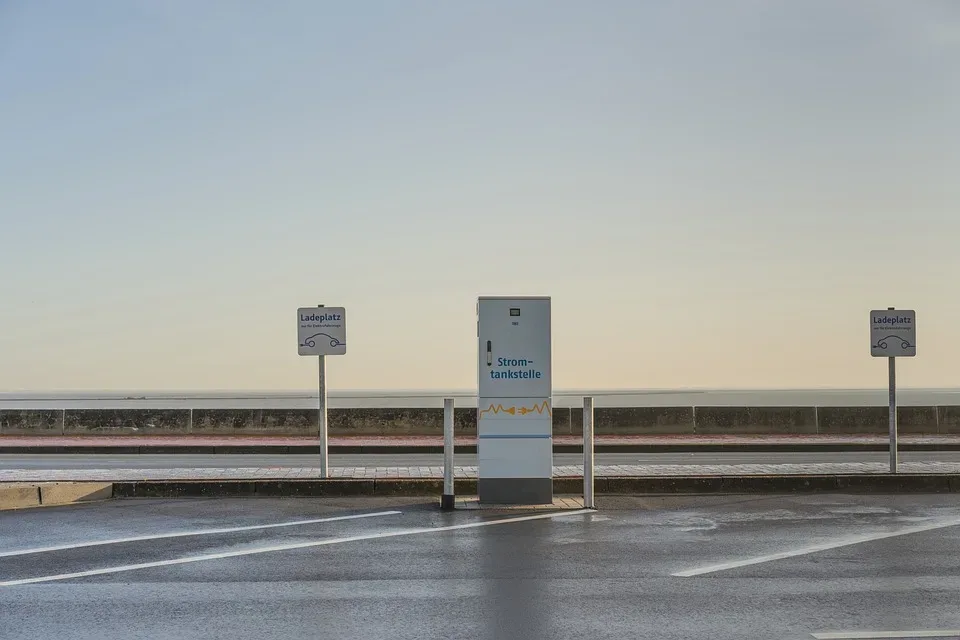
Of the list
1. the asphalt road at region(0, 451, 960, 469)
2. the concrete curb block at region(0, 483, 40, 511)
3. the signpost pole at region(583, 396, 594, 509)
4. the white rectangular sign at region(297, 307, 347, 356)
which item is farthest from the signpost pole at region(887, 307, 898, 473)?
the concrete curb block at region(0, 483, 40, 511)

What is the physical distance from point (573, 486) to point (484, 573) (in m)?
5.38

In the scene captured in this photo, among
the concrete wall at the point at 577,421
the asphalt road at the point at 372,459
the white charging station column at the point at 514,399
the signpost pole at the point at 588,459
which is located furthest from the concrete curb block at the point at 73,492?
the concrete wall at the point at 577,421

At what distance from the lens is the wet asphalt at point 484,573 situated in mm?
6688

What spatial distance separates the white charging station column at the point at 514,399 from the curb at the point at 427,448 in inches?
423

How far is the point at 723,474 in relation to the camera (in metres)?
14.5

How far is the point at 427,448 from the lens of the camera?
23.1 meters

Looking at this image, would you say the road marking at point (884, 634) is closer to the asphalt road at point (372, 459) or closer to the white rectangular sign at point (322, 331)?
the white rectangular sign at point (322, 331)

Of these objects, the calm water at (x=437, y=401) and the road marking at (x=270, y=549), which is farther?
the calm water at (x=437, y=401)

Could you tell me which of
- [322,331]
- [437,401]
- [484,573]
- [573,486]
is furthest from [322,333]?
[437,401]

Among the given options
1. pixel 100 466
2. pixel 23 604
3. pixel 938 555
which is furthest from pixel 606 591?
pixel 100 466

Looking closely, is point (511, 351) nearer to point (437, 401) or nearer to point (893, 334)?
point (893, 334)

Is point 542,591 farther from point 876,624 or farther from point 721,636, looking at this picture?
point 876,624

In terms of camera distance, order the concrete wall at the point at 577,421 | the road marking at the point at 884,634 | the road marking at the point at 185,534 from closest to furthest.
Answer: the road marking at the point at 884,634, the road marking at the point at 185,534, the concrete wall at the point at 577,421

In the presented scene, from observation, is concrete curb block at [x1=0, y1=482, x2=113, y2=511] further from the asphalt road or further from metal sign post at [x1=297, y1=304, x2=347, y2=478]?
the asphalt road
